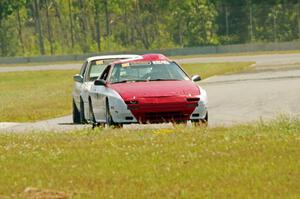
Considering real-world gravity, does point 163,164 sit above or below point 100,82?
above

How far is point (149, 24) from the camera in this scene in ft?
429

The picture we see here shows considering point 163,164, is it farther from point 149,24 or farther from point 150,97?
point 149,24

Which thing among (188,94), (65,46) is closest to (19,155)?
(188,94)

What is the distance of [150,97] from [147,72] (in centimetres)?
155

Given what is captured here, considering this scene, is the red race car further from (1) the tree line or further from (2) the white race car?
(1) the tree line

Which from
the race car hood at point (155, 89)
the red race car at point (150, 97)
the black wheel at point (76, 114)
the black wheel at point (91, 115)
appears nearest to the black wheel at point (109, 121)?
the red race car at point (150, 97)

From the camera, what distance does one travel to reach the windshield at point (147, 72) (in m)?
20.1

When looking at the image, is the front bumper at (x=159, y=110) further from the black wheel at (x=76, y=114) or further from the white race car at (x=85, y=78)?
the black wheel at (x=76, y=114)

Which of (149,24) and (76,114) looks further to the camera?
(149,24)

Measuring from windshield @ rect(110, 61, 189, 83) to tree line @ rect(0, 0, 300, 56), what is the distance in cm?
7351

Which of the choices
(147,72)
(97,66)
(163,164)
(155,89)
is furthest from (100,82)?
(163,164)

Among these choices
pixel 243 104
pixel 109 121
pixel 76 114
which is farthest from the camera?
pixel 243 104

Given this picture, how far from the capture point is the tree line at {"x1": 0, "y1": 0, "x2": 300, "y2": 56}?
315 ft

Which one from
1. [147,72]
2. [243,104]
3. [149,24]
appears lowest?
[149,24]
